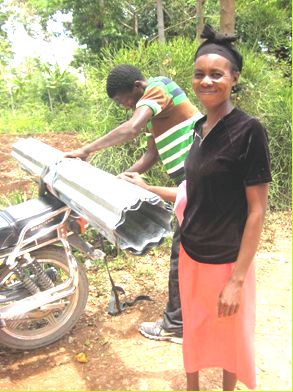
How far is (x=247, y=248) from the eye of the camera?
1.40 meters

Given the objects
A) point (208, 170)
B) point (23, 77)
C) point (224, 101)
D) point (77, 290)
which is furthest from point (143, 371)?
point (23, 77)

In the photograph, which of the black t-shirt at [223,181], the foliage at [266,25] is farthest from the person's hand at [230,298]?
the foliage at [266,25]

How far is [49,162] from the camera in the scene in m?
2.14

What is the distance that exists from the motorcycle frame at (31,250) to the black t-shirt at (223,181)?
3.37 feet

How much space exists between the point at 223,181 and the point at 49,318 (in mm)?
1687

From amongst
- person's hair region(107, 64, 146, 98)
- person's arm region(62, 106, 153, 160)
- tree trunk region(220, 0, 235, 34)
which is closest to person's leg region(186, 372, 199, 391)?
person's arm region(62, 106, 153, 160)

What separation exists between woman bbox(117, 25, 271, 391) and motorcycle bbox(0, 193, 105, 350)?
97cm

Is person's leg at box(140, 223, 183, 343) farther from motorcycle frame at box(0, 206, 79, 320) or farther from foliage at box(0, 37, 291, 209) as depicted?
foliage at box(0, 37, 291, 209)

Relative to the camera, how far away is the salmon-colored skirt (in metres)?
1.54

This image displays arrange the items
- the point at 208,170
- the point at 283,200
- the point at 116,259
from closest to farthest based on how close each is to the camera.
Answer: the point at 208,170 < the point at 116,259 < the point at 283,200

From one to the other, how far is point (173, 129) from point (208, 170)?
3.29 feet

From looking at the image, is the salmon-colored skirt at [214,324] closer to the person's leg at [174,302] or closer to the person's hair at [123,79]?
the person's leg at [174,302]

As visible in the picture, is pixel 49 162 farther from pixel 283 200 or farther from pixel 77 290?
pixel 283 200

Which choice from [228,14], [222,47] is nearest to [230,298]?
[222,47]
